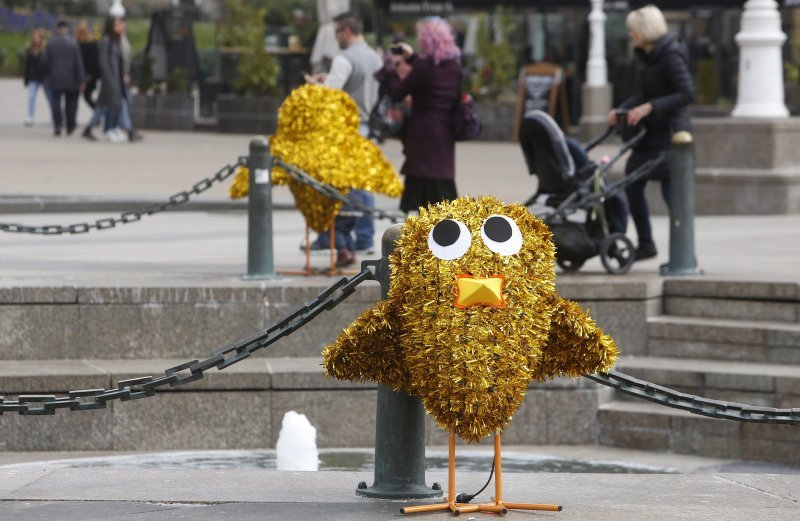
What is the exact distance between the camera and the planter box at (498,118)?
28.0 meters

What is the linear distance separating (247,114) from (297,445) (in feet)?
68.2

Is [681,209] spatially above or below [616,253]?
above

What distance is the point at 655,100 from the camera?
10688 mm

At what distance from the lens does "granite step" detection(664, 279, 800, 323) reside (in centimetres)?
953

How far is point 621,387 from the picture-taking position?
6242 mm

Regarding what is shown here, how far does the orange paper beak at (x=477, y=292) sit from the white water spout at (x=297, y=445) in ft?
9.79

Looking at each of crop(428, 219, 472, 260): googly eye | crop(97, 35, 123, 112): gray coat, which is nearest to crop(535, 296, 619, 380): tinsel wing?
crop(428, 219, 472, 260): googly eye

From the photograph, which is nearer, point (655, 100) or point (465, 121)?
point (655, 100)

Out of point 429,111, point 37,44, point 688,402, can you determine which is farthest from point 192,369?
point 37,44

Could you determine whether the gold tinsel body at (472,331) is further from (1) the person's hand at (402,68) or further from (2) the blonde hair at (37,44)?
(2) the blonde hair at (37,44)

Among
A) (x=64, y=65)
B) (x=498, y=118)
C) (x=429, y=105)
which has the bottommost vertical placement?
(x=429, y=105)

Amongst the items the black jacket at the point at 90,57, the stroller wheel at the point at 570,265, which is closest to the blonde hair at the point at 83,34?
the black jacket at the point at 90,57

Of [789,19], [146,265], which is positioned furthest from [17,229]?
[789,19]

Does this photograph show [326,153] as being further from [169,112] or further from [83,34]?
[169,112]
